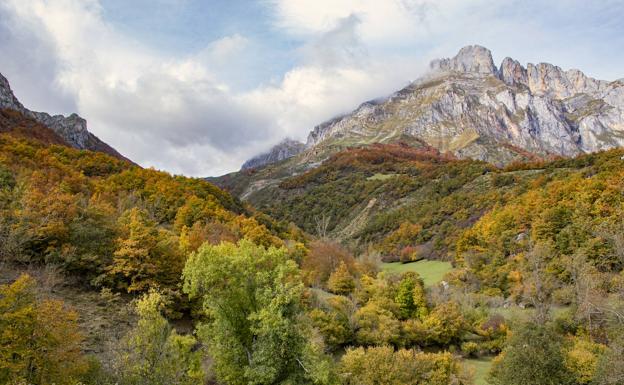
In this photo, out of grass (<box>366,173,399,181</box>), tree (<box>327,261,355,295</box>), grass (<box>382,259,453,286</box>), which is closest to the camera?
tree (<box>327,261,355,295</box>)

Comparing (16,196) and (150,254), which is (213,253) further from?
(16,196)

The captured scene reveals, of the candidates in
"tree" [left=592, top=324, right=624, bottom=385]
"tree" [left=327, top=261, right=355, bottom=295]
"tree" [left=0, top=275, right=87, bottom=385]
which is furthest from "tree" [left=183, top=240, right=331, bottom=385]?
"tree" [left=327, top=261, right=355, bottom=295]

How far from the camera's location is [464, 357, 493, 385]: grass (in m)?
37.8

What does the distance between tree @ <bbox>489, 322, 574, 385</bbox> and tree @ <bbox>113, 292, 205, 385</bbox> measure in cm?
2185

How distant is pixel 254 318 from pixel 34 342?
9391 mm

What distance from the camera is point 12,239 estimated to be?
26938mm

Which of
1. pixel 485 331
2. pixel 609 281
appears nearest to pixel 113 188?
pixel 485 331

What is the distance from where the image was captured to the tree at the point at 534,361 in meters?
29.1

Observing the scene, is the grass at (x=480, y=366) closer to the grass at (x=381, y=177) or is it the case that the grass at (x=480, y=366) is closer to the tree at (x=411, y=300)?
the tree at (x=411, y=300)

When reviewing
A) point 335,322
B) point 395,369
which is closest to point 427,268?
point 335,322

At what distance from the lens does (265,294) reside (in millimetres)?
21516

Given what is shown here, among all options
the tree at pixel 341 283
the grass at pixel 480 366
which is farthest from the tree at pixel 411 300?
the grass at pixel 480 366

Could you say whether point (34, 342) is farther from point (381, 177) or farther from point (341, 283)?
point (381, 177)

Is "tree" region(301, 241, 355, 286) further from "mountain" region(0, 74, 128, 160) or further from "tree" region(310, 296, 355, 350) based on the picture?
"mountain" region(0, 74, 128, 160)
